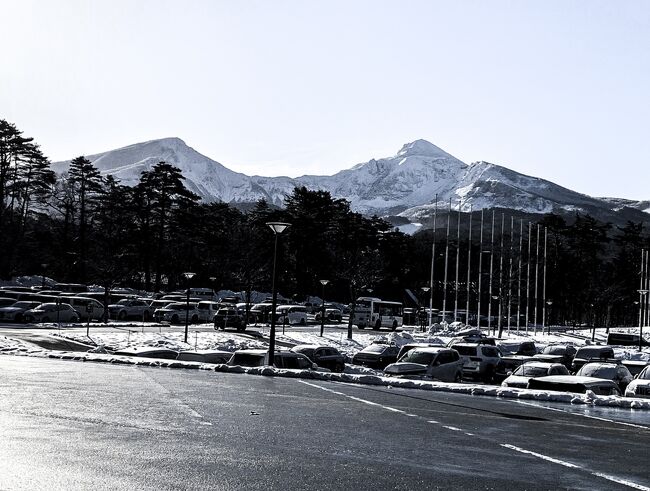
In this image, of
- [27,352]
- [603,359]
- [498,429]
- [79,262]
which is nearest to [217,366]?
[27,352]

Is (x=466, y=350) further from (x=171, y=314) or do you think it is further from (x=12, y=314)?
(x=12, y=314)

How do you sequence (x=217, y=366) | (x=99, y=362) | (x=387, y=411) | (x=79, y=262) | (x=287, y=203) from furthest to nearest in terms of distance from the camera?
(x=287, y=203), (x=79, y=262), (x=99, y=362), (x=217, y=366), (x=387, y=411)

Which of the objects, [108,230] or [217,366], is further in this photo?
[108,230]

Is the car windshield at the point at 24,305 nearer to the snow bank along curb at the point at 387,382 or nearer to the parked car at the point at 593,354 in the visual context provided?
the snow bank along curb at the point at 387,382

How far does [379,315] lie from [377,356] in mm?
36088

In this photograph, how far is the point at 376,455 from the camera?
10.8 metres

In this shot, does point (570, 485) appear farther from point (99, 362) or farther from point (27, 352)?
point (27, 352)

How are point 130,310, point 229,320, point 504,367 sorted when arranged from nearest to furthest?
1. point 504,367
2. point 229,320
3. point 130,310

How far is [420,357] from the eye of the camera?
30156mm

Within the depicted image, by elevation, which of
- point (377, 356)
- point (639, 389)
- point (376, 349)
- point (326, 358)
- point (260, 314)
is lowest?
point (377, 356)

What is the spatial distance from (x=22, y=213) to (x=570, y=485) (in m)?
87.8

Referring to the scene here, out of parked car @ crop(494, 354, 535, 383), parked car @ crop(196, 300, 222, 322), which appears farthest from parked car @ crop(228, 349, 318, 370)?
parked car @ crop(196, 300, 222, 322)

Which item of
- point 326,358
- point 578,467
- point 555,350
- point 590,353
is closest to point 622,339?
point 555,350

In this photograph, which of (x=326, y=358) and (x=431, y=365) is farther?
(x=326, y=358)
